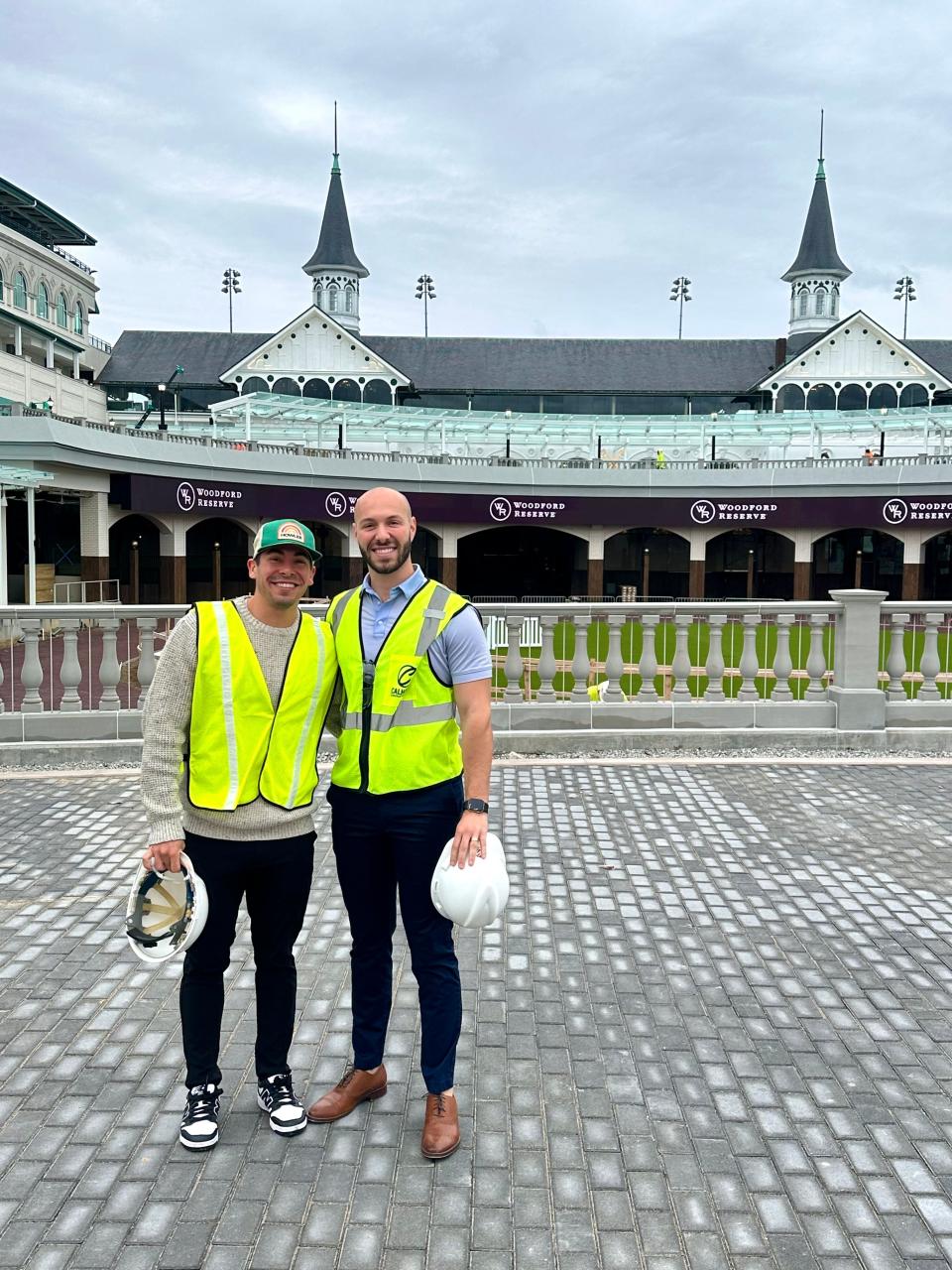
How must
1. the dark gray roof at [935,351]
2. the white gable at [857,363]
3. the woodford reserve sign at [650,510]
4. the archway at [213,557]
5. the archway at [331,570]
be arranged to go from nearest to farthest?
1. the woodford reserve sign at [650,510]
2. the archway at [331,570]
3. the archway at [213,557]
4. the white gable at [857,363]
5. the dark gray roof at [935,351]

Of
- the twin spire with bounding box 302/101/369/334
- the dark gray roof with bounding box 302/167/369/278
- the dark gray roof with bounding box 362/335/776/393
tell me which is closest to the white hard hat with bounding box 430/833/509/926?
the dark gray roof with bounding box 362/335/776/393

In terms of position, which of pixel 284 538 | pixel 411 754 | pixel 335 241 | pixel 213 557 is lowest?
pixel 411 754

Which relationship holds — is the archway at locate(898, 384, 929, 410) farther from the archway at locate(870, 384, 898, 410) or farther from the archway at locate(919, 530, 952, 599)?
the archway at locate(919, 530, 952, 599)

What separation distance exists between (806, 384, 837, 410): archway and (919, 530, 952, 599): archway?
1285 cm

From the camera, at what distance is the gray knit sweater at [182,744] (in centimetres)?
301

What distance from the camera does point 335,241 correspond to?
2359 inches

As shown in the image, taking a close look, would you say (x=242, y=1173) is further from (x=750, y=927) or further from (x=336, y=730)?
(x=750, y=927)

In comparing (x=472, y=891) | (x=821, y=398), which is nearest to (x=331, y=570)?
(x=821, y=398)

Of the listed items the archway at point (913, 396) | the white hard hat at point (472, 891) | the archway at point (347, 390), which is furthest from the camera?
the archway at point (913, 396)

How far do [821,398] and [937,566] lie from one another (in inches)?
556

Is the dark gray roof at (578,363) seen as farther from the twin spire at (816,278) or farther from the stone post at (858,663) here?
the stone post at (858,663)

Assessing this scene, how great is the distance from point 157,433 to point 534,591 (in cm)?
1881

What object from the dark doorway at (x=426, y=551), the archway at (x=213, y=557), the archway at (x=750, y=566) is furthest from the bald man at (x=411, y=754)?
the archway at (x=750, y=566)

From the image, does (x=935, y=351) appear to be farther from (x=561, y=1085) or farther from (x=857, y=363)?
(x=561, y=1085)
